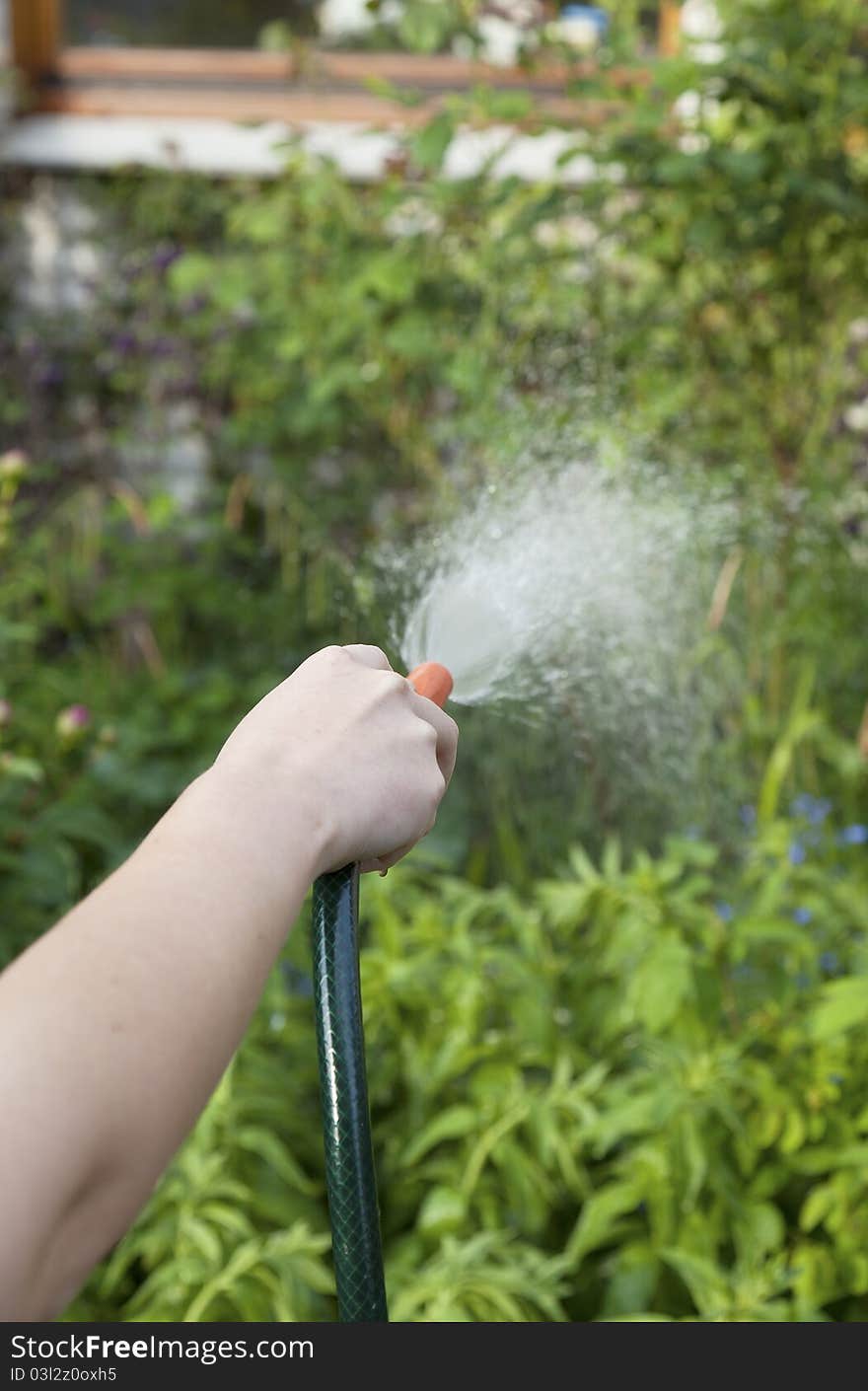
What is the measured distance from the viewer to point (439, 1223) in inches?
58.9

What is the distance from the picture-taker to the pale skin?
0.42 m

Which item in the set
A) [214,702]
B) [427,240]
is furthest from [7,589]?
[427,240]

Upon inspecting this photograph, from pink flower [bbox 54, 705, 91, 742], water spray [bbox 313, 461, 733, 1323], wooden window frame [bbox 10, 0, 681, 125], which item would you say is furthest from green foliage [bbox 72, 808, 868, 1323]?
wooden window frame [bbox 10, 0, 681, 125]

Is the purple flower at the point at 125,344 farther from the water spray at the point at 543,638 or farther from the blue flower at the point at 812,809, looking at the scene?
the blue flower at the point at 812,809

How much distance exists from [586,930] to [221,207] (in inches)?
109

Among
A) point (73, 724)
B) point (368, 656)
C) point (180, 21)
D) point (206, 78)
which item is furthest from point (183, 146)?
point (368, 656)

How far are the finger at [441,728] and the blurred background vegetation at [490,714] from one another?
1.19ft

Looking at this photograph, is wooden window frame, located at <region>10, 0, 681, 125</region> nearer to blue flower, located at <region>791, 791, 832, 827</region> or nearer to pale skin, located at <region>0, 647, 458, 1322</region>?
blue flower, located at <region>791, 791, 832, 827</region>

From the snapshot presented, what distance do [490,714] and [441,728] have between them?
106 cm

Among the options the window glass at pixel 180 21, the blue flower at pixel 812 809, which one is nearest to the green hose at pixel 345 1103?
the blue flower at pixel 812 809

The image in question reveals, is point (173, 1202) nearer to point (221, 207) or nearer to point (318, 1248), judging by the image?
point (318, 1248)

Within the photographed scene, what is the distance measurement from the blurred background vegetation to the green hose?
436mm

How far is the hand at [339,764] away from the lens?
54 centimetres

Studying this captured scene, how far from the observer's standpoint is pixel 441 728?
0.65m
